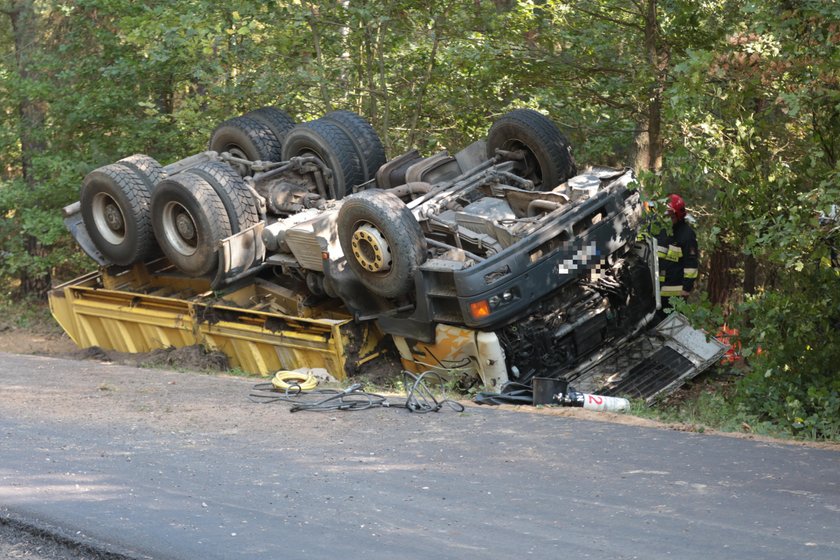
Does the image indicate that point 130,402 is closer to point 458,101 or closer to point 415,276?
point 415,276

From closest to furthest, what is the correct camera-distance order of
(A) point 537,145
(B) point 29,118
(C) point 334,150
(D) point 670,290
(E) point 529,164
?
1. (D) point 670,290
2. (A) point 537,145
3. (E) point 529,164
4. (C) point 334,150
5. (B) point 29,118

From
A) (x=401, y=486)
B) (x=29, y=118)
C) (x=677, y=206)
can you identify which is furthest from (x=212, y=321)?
(x=29, y=118)

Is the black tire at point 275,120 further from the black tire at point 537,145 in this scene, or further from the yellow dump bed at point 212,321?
the black tire at point 537,145

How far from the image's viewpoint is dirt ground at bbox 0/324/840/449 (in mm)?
7203

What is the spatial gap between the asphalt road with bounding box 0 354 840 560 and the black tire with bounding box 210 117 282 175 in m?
4.53

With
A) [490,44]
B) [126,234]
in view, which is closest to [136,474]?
→ [126,234]

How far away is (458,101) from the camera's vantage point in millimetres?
14672

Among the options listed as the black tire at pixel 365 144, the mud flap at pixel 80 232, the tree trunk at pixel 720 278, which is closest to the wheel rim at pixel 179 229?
the mud flap at pixel 80 232

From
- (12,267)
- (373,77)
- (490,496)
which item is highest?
(373,77)

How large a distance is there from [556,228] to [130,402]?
3.61 meters

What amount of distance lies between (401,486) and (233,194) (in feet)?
18.4

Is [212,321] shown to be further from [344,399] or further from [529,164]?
[529,164]

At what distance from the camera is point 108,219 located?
11711 millimetres

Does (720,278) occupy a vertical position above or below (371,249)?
below
